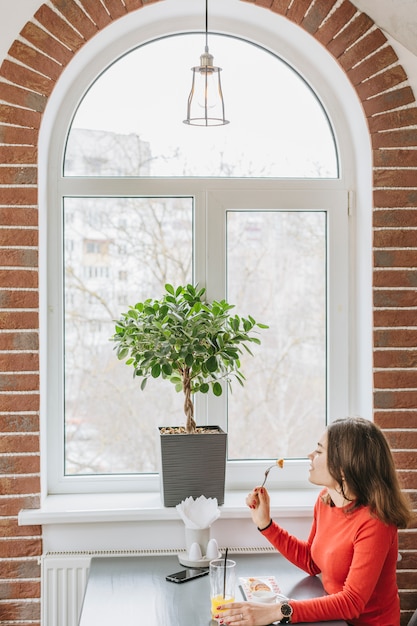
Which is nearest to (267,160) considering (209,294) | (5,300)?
(209,294)

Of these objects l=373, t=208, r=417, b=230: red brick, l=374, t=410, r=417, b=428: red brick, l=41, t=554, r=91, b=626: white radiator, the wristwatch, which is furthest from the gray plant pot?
l=373, t=208, r=417, b=230: red brick

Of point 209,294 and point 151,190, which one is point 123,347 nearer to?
point 209,294

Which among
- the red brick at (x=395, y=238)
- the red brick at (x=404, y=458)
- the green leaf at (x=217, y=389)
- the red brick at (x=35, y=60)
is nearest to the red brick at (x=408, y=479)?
the red brick at (x=404, y=458)

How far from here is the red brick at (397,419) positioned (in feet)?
9.55

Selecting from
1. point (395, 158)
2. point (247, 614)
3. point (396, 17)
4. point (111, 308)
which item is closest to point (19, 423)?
point (111, 308)

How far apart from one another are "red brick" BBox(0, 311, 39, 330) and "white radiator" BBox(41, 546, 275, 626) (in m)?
0.84

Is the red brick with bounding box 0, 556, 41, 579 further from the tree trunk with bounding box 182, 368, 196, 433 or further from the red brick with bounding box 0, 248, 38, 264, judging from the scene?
the red brick with bounding box 0, 248, 38, 264

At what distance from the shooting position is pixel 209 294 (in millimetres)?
3084

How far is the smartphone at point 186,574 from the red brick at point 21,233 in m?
1.26

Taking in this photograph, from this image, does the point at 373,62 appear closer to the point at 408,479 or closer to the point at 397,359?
the point at 397,359

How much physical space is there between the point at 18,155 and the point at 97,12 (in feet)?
1.97

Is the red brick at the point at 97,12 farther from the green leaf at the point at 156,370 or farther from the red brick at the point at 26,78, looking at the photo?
the green leaf at the point at 156,370

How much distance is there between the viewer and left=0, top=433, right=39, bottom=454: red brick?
278cm

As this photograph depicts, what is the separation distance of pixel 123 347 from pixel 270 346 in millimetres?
664
